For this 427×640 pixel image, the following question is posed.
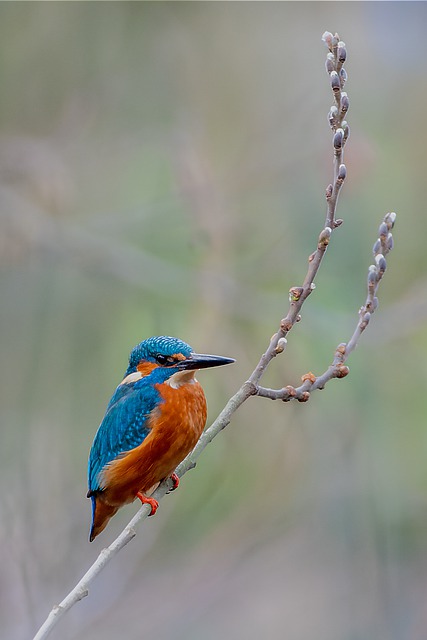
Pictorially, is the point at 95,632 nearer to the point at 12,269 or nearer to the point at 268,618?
the point at 268,618

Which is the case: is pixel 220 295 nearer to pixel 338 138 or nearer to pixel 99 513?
pixel 99 513

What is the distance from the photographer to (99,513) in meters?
2.92

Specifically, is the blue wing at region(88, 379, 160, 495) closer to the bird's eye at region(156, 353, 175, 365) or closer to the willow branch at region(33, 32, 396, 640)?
the bird's eye at region(156, 353, 175, 365)

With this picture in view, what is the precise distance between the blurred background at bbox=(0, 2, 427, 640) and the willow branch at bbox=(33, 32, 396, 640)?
4.24 feet

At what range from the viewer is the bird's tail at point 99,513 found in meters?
2.90

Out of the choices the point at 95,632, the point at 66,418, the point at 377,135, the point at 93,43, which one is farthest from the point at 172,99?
the point at 95,632

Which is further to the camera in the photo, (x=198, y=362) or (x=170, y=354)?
(x=170, y=354)

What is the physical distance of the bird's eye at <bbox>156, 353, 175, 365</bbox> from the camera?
2.60m

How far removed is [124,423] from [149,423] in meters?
0.08

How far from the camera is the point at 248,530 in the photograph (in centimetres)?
486

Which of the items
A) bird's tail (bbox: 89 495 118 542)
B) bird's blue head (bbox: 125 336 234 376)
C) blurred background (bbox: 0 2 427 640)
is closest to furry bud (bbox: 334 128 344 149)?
bird's blue head (bbox: 125 336 234 376)

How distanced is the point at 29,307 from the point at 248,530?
192 cm

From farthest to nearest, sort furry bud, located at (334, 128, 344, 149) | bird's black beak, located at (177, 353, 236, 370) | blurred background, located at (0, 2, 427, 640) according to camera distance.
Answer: blurred background, located at (0, 2, 427, 640) → bird's black beak, located at (177, 353, 236, 370) → furry bud, located at (334, 128, 344, 149)

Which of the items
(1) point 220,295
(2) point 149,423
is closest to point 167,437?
(2) point 149,423
